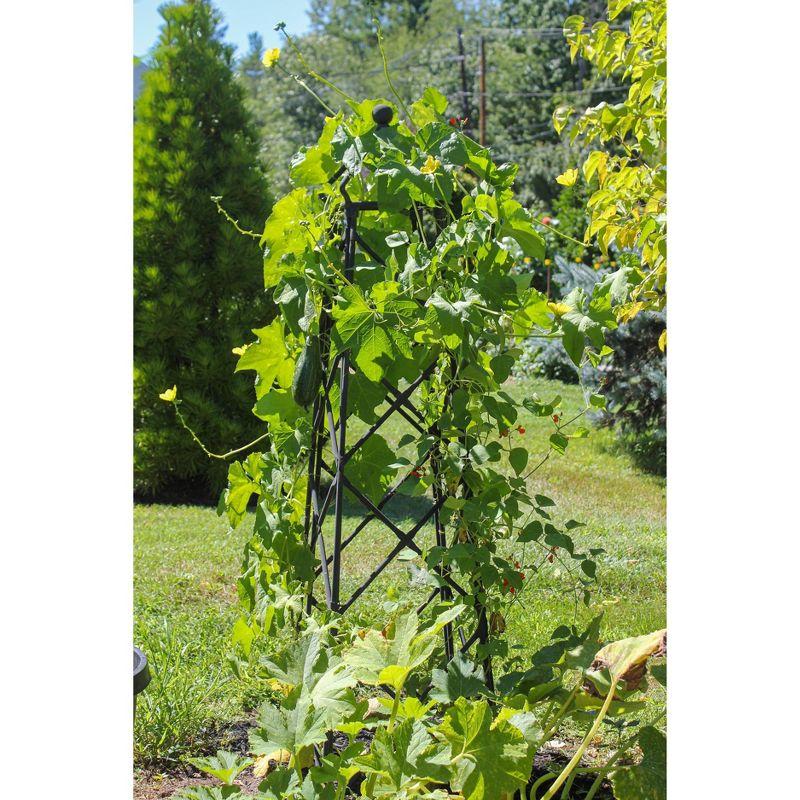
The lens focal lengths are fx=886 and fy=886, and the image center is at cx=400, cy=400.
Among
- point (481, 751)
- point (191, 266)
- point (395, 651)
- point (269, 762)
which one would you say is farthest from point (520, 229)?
point (191, 266)

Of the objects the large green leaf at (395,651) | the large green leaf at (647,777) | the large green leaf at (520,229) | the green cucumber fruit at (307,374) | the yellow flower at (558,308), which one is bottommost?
the large green leaf at (647,777)

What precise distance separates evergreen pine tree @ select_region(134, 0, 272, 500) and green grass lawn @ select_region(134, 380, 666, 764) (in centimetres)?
49

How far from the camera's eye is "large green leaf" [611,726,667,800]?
1.48m

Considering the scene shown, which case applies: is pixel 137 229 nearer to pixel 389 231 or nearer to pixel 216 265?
pixel 216 265

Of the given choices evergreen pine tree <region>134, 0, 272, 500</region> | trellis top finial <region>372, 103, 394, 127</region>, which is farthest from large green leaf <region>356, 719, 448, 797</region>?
evergreen pine tree <region>134, 0, 272, 500</region>

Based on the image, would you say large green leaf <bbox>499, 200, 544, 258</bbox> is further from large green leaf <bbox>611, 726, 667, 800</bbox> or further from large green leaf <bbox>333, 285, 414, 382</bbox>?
large green leaf <bbox>611, 726, 667, 800</bbox>

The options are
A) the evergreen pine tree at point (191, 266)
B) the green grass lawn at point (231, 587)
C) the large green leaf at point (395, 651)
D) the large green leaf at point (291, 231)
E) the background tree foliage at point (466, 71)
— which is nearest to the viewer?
the large green leaf at point (395, 651)

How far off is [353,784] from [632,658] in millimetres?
719

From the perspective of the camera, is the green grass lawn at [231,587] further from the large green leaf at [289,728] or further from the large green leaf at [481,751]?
the large green leaf at [289,728]

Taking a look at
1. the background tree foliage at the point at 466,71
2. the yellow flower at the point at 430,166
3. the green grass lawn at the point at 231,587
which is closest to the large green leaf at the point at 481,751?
the green grass lawn at the point at 231,587

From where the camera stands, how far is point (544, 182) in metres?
15.4

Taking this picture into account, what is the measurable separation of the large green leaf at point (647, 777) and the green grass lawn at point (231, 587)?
285 mm

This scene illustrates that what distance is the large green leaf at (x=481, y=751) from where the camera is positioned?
1.34 m

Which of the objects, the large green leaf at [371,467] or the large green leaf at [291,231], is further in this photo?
the large green leaf at [371,467]
